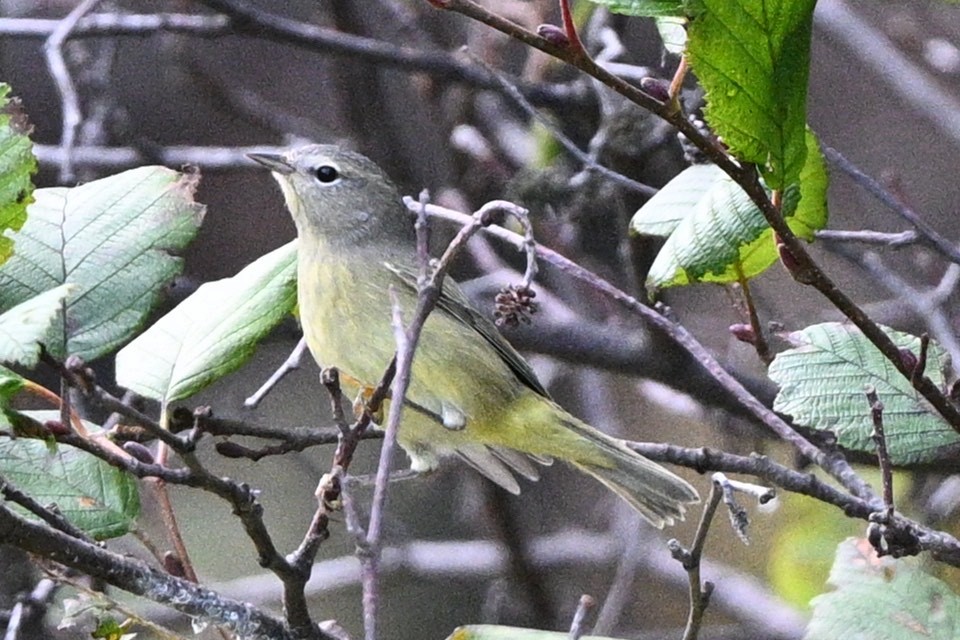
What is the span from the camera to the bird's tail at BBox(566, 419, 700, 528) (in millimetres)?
3145

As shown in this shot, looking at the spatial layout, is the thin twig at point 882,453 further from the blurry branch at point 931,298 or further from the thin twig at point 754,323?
the blurry branch at point 931,298

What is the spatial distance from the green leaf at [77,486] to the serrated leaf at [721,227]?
0.80 metres

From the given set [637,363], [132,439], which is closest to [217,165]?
[637,363]

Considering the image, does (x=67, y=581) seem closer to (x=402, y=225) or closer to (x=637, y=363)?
(x=637, y=363)

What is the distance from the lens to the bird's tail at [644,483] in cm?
314

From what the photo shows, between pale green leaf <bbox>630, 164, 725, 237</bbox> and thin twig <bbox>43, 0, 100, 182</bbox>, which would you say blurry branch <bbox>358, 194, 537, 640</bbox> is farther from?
thin twig <bbox>43, 0, 100, 182</bbox>

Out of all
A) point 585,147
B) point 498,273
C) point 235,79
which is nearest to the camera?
point 498,273

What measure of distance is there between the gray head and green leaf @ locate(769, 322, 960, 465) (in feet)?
5.62

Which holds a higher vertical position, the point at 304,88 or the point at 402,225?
the point at 402,225

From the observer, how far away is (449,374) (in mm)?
3162

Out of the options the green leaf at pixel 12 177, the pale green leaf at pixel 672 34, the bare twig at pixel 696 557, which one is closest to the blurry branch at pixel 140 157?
the green leaf at pixel 12 177

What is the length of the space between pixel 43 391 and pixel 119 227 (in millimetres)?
282

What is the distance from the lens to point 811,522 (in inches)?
135

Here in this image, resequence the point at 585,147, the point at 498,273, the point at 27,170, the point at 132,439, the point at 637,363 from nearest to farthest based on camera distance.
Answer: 1. the point at 27,170
2. the point at 132,439
3. the point at 637,363
4. the point at 498,273
5. the point at 585,147
